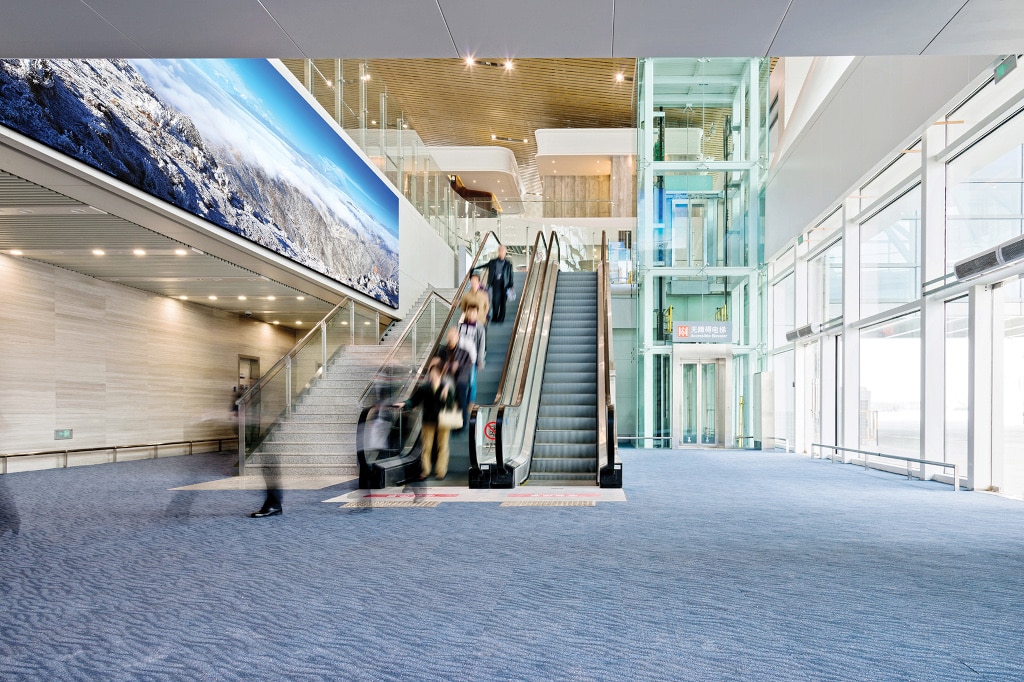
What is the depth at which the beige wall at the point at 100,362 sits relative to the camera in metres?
11.9

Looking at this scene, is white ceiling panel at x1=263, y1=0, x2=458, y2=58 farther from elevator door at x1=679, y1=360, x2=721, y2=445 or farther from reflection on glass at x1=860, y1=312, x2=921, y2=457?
elevator door at x1=679, y1=360, x2=721, y2=445

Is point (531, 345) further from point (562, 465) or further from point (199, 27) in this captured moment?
point (199, 27)

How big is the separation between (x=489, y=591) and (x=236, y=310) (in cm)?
1629

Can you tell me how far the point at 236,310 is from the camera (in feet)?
62.6

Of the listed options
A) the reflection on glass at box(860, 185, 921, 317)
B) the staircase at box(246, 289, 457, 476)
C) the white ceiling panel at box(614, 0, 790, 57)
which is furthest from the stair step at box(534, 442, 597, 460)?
the white ceiling panel at box(614, 0, 790, 57)

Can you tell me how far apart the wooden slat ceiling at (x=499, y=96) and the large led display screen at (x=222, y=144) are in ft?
11.1

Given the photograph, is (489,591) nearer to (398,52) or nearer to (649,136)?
(398,52)

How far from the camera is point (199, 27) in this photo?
5.01 m

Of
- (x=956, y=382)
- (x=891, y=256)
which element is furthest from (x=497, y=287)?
(x=956, y=382)

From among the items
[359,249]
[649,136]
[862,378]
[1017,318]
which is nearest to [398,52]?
[1017,318]

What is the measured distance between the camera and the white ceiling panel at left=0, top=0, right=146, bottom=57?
475 centimetres

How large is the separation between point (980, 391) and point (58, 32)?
9939 millimetres

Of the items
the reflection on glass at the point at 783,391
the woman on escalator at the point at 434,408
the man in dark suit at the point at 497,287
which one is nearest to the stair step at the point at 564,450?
the woman on escalator at the point at 434,408

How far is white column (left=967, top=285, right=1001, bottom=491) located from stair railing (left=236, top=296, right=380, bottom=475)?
9277 millimetres
